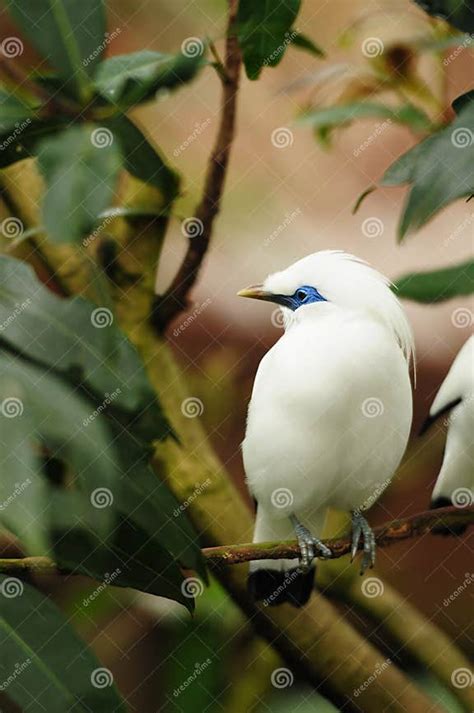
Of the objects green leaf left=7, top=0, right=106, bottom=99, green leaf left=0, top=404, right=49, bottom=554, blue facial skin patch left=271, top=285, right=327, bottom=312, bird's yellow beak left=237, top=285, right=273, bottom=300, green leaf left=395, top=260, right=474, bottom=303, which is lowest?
green leaf left=0, top=404, right=49, bottom=554

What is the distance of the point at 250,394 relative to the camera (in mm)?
1457

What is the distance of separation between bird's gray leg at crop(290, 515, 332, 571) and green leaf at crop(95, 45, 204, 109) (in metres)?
0.62

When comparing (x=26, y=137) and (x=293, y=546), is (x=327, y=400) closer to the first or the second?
(x=293, y=546)

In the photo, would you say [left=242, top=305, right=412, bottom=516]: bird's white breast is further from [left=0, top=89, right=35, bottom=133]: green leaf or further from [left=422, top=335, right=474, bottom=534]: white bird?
[left=0, top=89, right=35, bottom=133]: green leaf

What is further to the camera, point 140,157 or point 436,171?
point 140,157

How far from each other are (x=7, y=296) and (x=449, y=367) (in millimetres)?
627

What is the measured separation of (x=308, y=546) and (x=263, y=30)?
0.71m

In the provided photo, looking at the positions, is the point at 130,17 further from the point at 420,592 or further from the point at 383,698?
the point at 383,698

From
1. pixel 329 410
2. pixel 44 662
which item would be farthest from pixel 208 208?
pixel 44 662

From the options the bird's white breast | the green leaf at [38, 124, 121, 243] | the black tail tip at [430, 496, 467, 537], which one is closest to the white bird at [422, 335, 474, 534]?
the black tail tip at [430, 496, 467, 537]

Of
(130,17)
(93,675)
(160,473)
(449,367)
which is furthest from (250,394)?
(130,17)

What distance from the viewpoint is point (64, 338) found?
55.6 inches

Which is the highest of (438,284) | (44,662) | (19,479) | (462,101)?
(462,101)

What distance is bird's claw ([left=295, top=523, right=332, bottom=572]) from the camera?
4.60 ft
